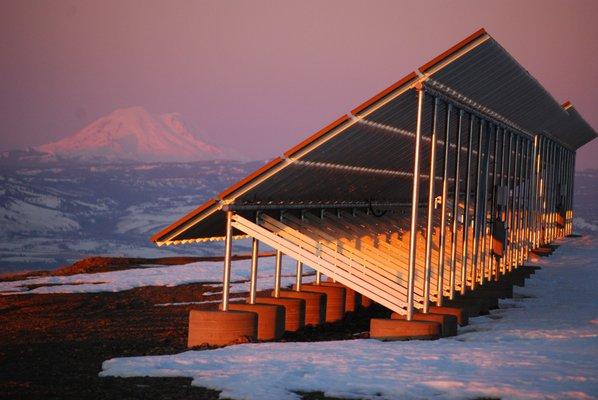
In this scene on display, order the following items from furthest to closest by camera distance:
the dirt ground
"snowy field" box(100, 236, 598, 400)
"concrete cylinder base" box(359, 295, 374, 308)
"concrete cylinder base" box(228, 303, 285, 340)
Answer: "concrete cylinder base" box(359, 295, 374, 308), "concrete cylinder base" box(228, 303, 285, 340), the dirt ground, "snowy field" box(100, 236, 598, 400)

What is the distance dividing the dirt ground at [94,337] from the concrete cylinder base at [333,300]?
0.38 meters

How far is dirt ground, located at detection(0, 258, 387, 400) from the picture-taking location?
1304cm

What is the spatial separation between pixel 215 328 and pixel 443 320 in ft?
12.2

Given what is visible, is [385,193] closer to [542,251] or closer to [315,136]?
[315,136]

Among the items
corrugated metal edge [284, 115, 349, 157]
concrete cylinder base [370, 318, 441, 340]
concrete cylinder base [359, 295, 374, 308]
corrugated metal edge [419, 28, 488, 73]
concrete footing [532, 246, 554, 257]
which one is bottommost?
concrete cylinder base [359, 295, 374, 308]

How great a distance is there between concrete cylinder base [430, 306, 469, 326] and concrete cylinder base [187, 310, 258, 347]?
148 inches

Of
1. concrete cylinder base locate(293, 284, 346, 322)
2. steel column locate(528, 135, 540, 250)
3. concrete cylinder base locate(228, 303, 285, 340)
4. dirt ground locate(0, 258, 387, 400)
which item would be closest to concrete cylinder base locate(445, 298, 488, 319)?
dirt ground locate(0, 258, 387, 400)

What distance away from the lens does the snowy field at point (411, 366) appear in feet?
41.0

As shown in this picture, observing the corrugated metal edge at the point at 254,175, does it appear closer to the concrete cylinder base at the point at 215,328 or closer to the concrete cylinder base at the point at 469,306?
the concrete cylinder base at the point at 215,328

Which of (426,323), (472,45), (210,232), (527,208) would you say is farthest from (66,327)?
(527,208)

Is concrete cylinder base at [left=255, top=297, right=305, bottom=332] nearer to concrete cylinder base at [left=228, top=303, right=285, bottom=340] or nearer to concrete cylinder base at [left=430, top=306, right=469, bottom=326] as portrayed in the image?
concrete cylinder base at [left=228, top=303, right=285, bottom=340]

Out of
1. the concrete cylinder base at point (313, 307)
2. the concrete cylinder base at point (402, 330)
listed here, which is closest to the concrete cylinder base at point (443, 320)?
the concrete cylinder base at point (402, 330)

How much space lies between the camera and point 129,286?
124 ft

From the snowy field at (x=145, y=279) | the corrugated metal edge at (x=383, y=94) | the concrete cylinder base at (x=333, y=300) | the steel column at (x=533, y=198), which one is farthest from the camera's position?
the steel column at (x=533, y=198)
